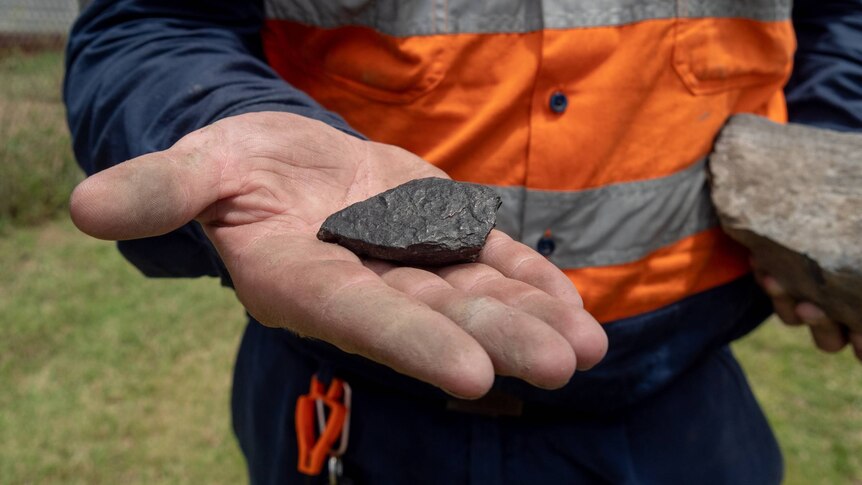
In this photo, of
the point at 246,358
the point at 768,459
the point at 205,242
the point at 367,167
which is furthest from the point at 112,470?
the point at 768,459

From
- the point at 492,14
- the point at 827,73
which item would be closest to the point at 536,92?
the point at 492,14

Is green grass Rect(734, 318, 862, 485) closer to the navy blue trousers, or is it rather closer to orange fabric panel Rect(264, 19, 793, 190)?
the navy blue trousers

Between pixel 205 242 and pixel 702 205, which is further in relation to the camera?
pixel 702 205

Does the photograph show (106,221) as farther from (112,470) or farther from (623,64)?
(112,470)

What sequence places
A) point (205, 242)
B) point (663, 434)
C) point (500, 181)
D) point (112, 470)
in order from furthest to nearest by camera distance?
point (112, 470) < point (663, 434) < point (500, 181) < point (205, 242)

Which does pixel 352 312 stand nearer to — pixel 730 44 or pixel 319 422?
pixel 319 422
